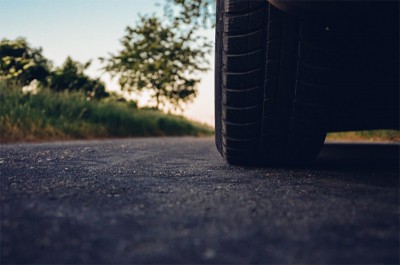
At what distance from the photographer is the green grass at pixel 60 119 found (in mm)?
4887

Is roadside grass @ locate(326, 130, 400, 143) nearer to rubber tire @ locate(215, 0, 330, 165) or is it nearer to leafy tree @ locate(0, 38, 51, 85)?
rubber tire @ locate(215, 0, 330, 165)

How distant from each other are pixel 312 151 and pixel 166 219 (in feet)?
3.61

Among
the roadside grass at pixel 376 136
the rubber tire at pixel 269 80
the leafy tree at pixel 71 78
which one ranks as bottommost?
the roadside grass at pixel 376 136

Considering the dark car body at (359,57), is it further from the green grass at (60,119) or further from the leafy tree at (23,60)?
the leafy tree at (23,60)

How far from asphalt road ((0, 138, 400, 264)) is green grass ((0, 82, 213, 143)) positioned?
3.83m

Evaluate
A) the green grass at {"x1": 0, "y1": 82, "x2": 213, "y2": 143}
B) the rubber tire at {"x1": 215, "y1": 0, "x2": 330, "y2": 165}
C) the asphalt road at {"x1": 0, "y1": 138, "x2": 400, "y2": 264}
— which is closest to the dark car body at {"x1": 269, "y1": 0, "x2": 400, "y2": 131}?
the rubber tire at {"x1": 215, "y1": 0, "x2": 330, "y2": 165}

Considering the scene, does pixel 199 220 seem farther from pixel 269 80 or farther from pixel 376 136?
pixel 376 136

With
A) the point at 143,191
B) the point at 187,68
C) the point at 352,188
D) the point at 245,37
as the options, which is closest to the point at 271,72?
the point at 245,37

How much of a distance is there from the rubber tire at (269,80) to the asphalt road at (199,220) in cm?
31

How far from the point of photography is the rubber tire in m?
1.42

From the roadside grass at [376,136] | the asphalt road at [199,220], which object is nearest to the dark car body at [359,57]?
the asphalt road at [199,220]

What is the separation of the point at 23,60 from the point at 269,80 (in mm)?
9770

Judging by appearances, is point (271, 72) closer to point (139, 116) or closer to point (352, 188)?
point (352, 188)

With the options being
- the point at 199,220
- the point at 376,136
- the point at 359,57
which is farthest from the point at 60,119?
the point at 199,220
